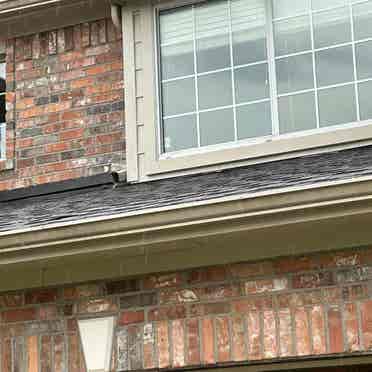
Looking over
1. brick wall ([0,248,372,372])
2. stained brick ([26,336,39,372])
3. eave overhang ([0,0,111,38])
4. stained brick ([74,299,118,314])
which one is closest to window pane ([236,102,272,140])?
brick wall ([0,248,372,372])

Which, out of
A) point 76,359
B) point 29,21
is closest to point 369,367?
point 76,359

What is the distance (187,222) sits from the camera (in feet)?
20.9

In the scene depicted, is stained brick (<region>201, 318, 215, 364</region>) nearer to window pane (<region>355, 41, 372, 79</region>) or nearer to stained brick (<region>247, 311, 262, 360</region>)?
stained brick (<region>247, 311, 262, 360</region>)

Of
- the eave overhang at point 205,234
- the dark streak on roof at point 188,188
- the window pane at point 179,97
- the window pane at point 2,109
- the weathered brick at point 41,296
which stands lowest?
the weathered brick at point 41,296

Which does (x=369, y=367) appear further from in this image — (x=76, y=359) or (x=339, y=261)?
(x=76, y=359)

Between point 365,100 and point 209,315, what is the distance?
216 cm

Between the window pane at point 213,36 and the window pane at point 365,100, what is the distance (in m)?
1.13

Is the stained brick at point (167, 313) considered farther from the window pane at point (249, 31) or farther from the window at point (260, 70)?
the window pane at point (249, 31)

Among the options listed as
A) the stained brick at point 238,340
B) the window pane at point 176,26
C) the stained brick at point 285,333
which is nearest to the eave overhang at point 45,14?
the window pane at point 176,26

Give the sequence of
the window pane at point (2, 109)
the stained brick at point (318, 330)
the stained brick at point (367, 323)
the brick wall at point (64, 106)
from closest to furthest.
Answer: the stained brick at point (367, 323)
the stained brick at point (318, 330)
the brick wall at point (64, 106)
the window pane at point (2, 109)

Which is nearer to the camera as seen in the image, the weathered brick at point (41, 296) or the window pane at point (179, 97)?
the weathered brick at point (41, 296)

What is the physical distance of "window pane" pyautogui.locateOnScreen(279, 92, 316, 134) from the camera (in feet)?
26.1

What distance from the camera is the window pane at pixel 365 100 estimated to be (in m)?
7.80

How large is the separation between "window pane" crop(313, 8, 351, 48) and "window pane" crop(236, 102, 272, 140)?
648mm
